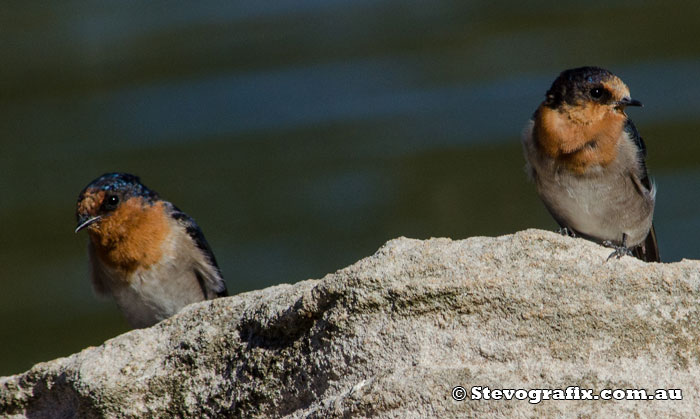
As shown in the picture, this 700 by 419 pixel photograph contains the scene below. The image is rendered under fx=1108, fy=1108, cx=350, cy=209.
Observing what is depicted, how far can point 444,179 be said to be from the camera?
2138 cm

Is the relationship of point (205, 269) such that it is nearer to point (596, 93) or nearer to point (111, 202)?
point (111, 202)

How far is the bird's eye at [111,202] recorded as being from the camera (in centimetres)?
777

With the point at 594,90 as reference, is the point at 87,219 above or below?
below

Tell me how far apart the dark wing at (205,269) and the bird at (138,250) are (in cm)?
1

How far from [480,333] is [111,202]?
3.97m

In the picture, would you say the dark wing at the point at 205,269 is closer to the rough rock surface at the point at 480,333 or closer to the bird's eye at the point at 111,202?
the bird's eye at the point at 111,202

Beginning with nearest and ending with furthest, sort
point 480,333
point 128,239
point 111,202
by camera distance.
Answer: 1. point 480,333
2. point 128,239
3. point 111,202

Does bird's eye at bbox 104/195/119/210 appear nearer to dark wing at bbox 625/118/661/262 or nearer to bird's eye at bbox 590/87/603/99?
bird's eye at bbox 590/87/603/99

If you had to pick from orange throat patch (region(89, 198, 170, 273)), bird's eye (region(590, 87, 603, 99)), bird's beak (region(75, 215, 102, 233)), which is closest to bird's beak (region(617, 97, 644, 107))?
bird's eye (region(590, 87, 603, 99))

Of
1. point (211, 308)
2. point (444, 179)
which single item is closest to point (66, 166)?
point (444, 179)

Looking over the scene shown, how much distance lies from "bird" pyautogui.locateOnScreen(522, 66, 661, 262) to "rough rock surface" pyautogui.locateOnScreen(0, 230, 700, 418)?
2143 millimetres

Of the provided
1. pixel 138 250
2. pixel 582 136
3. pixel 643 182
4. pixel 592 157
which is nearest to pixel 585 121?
pixel 582 136

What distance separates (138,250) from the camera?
7.72m

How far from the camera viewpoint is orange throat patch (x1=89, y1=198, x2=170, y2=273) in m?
7.70
